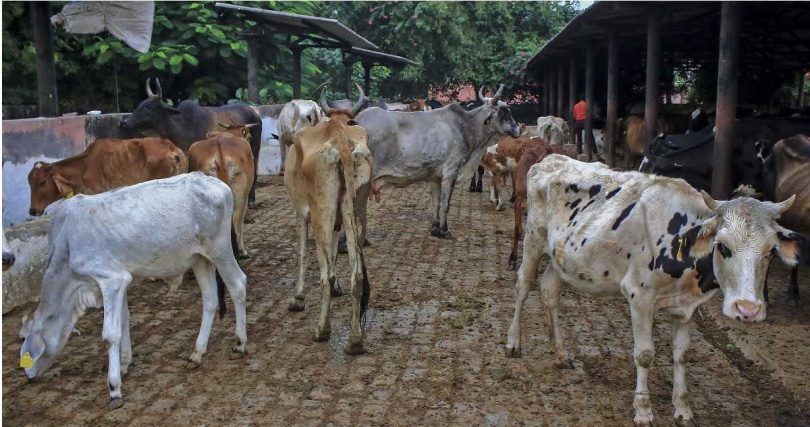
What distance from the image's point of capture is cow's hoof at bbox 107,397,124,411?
17.2 feet

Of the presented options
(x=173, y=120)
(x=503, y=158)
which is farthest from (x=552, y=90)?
(x=173, y=120)

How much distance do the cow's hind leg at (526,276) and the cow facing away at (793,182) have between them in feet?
9.03

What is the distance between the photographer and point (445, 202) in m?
11.2

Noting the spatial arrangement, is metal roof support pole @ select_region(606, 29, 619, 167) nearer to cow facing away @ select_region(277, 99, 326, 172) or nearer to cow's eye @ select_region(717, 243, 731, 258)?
cow facing away @ select_region(277, 99, 326, 172)

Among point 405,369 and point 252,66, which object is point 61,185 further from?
point 252,66

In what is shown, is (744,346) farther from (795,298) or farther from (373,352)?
(373,352)

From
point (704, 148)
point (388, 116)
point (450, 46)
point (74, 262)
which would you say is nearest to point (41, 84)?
point (388, 116)

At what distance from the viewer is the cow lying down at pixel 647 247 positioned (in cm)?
444

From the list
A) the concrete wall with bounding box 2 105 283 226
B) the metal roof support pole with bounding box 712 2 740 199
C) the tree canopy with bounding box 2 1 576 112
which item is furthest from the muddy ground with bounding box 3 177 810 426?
the tree canopy with bounding box 2 1 576 112

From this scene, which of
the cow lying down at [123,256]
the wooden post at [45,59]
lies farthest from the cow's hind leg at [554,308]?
the wooden post at [45,59]

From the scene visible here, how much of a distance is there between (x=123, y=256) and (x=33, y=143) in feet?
14.7

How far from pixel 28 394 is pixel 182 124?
6.61m

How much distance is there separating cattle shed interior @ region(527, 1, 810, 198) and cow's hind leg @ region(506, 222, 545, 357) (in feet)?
13.7

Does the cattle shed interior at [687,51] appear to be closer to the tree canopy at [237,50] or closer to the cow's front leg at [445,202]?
the cow's front leg at [445,202]
